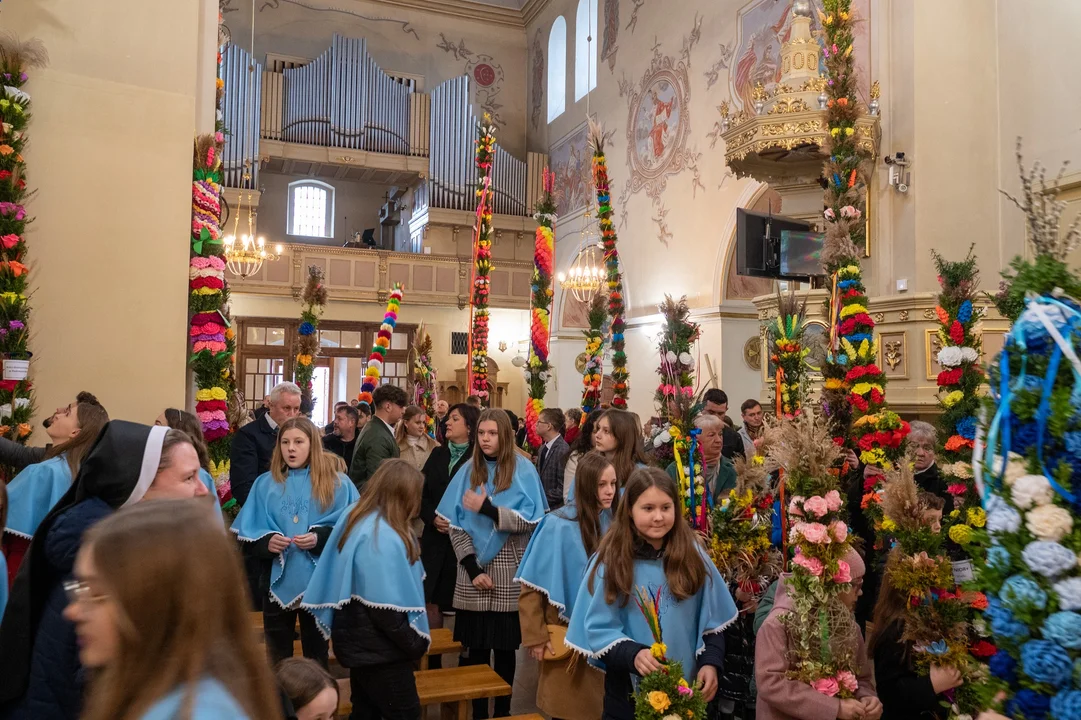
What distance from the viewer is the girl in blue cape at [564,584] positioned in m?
3.62

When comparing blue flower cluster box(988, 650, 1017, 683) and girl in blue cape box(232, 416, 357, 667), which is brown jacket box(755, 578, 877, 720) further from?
girl in blue cape box(232, 416, 357, 667)

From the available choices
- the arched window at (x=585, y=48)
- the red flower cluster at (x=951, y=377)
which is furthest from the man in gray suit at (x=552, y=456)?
the arched window at (x=585, y=48)

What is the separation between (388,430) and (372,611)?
279cm

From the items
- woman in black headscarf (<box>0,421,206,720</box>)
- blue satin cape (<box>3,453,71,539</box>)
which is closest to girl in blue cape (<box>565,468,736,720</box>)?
woman in black headscarf (<box>0,421,206,720</box>)

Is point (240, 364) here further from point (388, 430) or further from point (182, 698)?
point (182, 698)

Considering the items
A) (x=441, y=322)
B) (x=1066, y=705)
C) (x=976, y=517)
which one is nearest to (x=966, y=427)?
(x=976, y=517)

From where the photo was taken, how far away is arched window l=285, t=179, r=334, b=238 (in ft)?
71.6

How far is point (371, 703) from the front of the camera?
3777 mm

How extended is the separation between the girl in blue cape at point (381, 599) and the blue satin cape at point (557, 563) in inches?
19.9

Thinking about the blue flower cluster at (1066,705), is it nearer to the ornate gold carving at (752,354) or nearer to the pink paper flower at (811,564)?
the pink paper flower at (811,564)

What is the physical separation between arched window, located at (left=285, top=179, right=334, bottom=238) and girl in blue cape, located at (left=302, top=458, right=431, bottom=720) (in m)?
19.2

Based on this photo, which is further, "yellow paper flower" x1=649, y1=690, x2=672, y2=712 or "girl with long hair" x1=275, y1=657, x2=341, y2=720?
"yellow paper flower" x1=649, y1=690, x2=672, y2=712

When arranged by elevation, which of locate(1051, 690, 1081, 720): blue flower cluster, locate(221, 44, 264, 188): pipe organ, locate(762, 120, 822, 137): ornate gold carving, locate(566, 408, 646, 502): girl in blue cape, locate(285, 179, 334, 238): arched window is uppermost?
locate(221, 44, 264, 188): pipe organ

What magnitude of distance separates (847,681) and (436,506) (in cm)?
299
